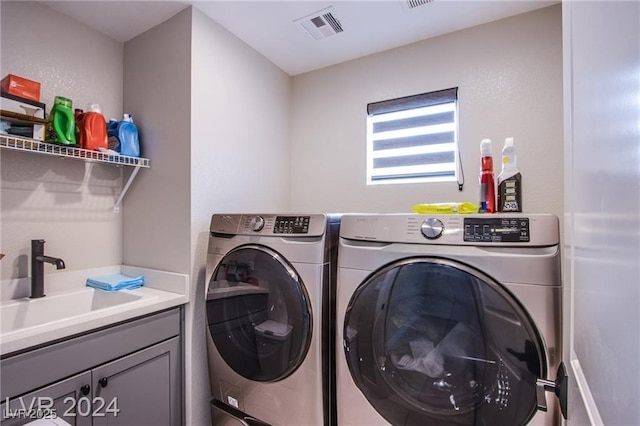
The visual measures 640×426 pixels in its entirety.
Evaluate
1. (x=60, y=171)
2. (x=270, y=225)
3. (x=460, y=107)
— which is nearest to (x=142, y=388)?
(x=270, y=225)

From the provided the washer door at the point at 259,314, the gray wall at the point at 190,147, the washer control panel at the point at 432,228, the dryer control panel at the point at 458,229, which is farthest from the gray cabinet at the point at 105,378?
the washer control panel at the point at 432,228

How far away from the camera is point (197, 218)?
163 cm

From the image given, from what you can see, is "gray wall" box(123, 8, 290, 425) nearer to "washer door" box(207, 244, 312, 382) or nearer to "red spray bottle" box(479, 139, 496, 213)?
"washer door" box(207, 244, 312, 382)

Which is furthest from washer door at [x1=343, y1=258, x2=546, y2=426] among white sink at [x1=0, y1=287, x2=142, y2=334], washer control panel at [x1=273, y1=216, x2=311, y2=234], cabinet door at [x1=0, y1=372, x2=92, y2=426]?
white sink at [x1=0, y1=287, x2=142, y2=334]

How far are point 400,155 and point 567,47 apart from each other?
1434mm

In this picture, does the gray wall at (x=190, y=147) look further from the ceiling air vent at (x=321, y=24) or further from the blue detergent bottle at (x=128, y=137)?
the ceiling air vent at (x=321, y=24)

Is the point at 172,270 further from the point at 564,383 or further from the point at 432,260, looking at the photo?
the point at 564,383

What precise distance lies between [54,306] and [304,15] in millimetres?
2023

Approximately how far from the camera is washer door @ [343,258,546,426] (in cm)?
92

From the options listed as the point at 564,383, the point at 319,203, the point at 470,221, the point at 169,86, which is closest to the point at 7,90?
the point at 169,86

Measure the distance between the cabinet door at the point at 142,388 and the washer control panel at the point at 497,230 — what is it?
146cm

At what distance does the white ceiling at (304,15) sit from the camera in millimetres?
1621

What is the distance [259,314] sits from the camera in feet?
4.55

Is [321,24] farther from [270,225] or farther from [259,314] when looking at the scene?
[259,314]
